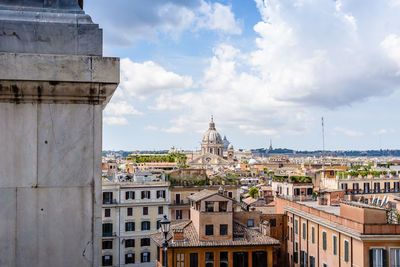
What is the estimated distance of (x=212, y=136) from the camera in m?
190

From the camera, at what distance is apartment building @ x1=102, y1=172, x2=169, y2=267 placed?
133 ft

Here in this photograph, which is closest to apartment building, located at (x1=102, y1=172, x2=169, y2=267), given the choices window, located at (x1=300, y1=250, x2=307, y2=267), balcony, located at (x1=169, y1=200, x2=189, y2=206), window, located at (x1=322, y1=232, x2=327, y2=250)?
balcony, located at (x1=169, y1=200, x2=189, y2=206)

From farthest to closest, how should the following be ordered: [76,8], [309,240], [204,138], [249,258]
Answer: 1. [204,138]
2. [309,240]
3. [249,258]
4. [76,8]

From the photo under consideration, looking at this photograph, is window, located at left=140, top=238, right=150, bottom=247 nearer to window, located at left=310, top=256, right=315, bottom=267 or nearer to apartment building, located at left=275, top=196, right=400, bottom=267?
apartment building, located at left=275, top=196, right=400, bottom=267

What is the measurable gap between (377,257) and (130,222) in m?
23.7

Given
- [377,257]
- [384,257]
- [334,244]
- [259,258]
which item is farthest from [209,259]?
[384,257]

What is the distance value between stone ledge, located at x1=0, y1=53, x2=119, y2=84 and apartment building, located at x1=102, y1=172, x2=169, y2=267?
3852 centimetres

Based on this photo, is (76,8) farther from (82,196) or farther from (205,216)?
(205,216)

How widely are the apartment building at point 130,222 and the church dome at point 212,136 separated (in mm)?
146137

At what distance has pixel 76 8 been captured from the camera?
12.3ft

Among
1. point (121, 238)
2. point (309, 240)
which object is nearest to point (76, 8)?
point (309, 240)

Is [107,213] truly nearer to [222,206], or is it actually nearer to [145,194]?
[145,194]

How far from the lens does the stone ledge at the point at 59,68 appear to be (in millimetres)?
3414

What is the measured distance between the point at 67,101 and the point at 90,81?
0.88 feet
